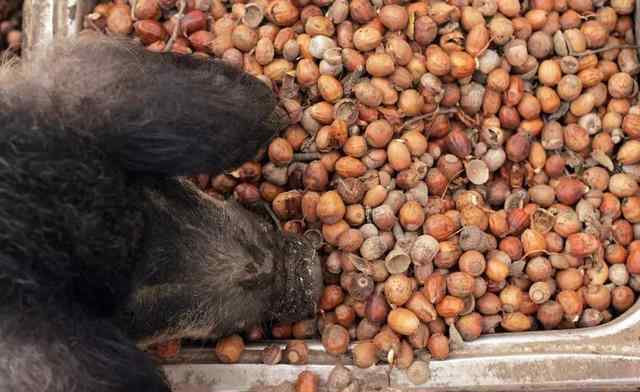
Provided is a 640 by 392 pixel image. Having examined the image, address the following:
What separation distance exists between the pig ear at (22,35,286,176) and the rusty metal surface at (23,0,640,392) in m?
0.53

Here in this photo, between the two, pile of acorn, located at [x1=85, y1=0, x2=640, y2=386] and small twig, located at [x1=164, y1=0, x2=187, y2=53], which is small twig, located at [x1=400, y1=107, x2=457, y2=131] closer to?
pile of acorn, located at [x1=85, y1=0, x2=640, y2=386]

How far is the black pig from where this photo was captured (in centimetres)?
92

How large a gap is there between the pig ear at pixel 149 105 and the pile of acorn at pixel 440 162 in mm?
448

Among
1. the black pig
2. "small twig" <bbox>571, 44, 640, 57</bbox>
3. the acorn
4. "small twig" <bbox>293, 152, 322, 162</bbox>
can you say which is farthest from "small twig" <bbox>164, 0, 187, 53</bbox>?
"small twig" <bbox>571, 44, 640, 57</bbox>

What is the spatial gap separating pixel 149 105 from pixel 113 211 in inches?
5.9

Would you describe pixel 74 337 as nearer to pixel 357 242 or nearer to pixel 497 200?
pixel 357 242

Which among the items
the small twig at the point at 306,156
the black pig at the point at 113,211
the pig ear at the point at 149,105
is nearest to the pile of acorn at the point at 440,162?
the small twig at the point at 306,156

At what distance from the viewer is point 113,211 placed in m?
1.00

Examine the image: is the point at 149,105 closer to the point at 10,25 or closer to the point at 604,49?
the point at 604,49

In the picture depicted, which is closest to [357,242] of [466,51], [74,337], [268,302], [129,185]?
[268,302]

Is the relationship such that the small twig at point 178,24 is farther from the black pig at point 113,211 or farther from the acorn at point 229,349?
the acorn at point 229,349

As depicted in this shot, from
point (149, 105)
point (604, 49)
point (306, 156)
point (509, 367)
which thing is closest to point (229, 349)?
point (306, 156)

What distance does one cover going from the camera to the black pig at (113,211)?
0.92 m

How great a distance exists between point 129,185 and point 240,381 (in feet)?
2.00
